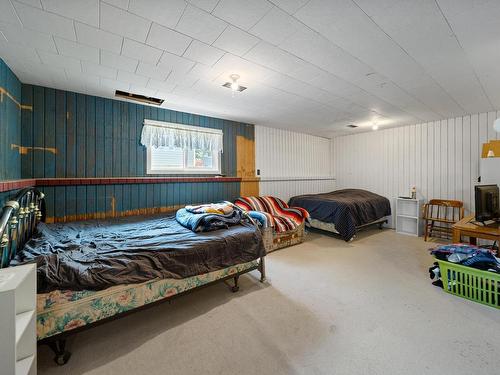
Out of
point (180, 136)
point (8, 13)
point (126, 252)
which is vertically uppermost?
point (8, 13)

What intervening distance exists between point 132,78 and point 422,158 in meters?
5.32

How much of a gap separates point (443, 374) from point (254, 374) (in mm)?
1132

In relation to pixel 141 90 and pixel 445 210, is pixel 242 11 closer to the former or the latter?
pixel 141 90

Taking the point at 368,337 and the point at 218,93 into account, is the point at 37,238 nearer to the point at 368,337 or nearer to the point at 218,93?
the point at 218,93

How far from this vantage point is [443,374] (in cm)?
130

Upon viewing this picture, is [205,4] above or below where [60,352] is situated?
above

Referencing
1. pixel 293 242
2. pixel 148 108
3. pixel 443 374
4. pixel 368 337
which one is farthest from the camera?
pixel 293 242

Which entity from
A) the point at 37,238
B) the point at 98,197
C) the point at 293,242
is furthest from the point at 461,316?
the point at 98,197

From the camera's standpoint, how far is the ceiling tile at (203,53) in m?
1.86

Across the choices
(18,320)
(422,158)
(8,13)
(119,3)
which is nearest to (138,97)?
(8,13)

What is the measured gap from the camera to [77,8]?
1.42 metres

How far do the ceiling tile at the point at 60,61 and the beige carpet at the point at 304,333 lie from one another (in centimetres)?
239

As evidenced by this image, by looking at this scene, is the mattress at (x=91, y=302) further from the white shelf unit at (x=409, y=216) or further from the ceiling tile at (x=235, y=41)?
the white shelf unit at (x=409, y=216)

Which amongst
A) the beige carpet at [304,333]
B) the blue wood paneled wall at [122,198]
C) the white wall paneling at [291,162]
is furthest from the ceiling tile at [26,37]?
the white wall paneling at [291,162]
